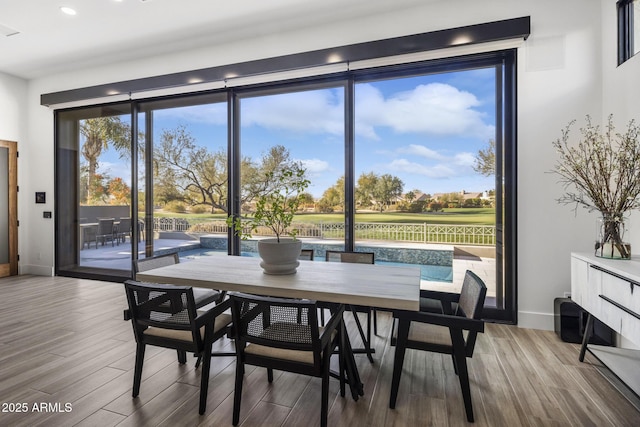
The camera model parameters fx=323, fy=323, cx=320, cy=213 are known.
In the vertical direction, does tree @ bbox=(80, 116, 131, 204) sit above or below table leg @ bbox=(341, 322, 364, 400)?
above

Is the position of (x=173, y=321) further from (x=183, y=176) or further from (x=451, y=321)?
(x=183, y=176)

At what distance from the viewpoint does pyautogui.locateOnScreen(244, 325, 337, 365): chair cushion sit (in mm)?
1615

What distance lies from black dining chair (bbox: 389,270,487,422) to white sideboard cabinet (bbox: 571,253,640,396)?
0.85 meters

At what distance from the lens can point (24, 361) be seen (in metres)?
2.44

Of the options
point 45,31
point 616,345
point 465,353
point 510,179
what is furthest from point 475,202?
point 45,31

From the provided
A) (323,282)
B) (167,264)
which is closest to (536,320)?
(323,282)

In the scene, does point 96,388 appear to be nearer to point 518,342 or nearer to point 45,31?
point 518,342

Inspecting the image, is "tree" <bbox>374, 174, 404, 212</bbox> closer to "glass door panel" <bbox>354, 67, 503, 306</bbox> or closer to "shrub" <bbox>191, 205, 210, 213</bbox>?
"glass door panel" <bbox>354, 67, 503, 306</bbox>

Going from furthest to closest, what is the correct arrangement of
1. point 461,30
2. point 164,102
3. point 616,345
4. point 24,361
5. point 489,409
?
point 164,102
point 461,30
point 616,345
point 24,361
point 489,409

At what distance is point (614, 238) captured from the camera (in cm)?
227

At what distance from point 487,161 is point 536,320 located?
1.61 meters

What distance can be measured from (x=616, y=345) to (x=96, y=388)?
3978 mm

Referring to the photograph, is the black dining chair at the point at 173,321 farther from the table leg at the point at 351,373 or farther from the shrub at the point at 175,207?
the shrub at the point at 175,207

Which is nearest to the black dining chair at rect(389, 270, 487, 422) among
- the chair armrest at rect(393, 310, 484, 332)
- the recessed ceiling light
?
the chair armrest at rect(393, 310, 484, 332)
